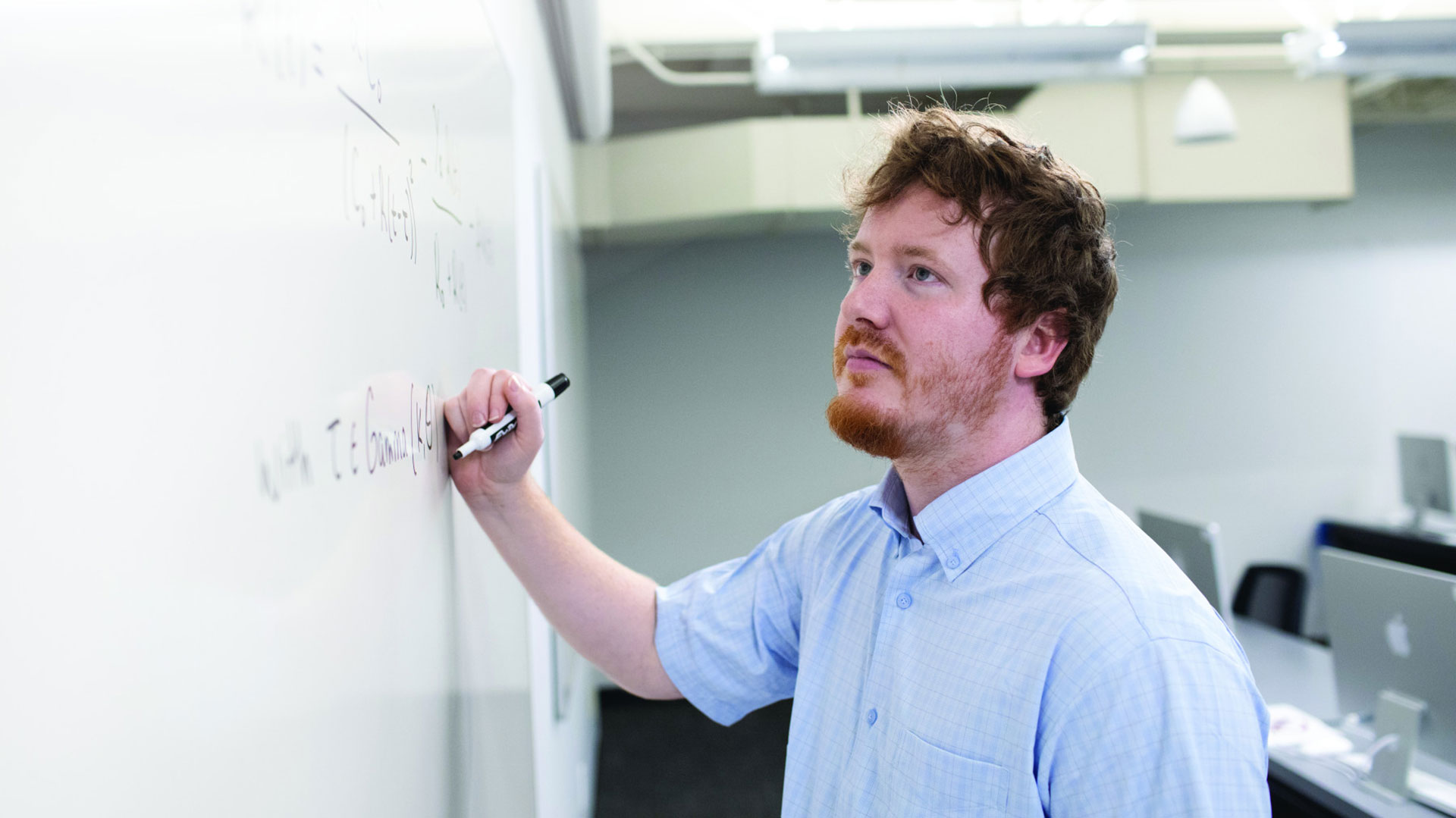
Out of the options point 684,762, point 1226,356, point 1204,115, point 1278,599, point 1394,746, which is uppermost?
point 1204,115

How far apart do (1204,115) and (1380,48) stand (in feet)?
1.81

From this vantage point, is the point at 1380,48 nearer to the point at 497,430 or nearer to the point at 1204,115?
the point at 1204,115

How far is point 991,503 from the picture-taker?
1014 mm

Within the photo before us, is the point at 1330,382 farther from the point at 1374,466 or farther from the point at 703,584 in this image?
the point at 703,584

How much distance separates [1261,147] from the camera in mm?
4328

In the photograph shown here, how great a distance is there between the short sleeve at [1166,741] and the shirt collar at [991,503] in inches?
8.6

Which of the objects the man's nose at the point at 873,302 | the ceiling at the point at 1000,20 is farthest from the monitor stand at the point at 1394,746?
the ceiling at the point at 1000,20

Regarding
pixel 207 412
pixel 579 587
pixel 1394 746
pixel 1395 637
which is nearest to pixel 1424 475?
pixel 1395 637

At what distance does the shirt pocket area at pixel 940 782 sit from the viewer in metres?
0.88

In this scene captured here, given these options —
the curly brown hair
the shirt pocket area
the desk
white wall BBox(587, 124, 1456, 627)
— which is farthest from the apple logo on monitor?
white wall BBox(587, 124, 1456, 627)

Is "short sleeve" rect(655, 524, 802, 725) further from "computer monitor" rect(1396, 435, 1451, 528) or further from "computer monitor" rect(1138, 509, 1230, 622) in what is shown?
"computer monitor" rect(1396, 435, 1451, 528)

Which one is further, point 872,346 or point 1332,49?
point 1332,49

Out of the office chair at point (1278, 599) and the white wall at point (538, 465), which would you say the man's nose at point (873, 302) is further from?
the office chair at point (1278, 599)

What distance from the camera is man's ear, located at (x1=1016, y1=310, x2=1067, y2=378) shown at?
42.8 inches
